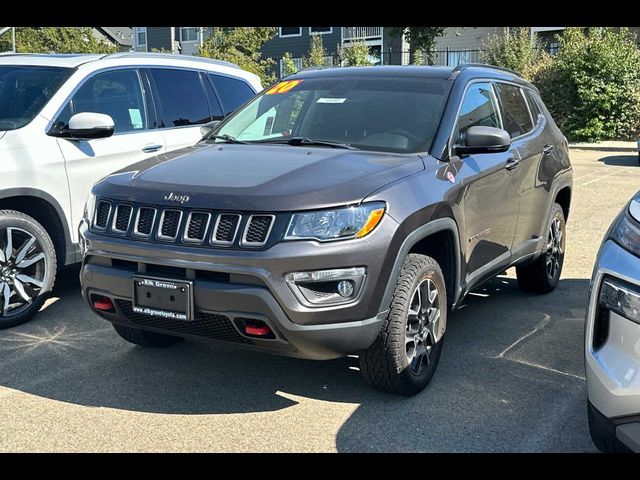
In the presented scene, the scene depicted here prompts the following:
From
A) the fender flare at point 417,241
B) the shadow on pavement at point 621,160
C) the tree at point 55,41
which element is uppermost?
the tree at point 55,41

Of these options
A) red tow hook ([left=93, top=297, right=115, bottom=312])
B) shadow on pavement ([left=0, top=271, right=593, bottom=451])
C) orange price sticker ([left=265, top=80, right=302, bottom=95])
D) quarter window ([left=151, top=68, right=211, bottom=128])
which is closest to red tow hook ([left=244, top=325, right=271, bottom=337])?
shadow on pavement ([left=0, top=271, right=593, bottom=451])

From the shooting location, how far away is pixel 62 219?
5363 millimetres

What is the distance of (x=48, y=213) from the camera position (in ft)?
17.5

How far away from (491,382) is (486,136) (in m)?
1.42

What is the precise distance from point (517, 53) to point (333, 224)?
2423 centimetres

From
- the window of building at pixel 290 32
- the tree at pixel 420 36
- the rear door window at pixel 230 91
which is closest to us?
the rear door window at pixel 230 91

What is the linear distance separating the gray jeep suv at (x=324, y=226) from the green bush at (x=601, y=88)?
18.1m

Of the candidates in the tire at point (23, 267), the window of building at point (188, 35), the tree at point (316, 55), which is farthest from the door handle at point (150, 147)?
the window of building at point (188, 35)

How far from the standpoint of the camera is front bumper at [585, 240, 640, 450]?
8.58ft

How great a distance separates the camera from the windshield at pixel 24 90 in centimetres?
535

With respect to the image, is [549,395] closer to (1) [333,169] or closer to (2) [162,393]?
(1) [333,169]

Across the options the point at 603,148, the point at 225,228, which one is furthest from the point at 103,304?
the point at 603,148

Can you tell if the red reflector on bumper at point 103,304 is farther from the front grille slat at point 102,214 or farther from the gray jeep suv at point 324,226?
the front grille slat at point 102,214

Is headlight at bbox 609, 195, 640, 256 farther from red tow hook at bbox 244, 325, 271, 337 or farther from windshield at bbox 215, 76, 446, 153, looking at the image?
red tow hook at bbox 244, 325, 271, 337
